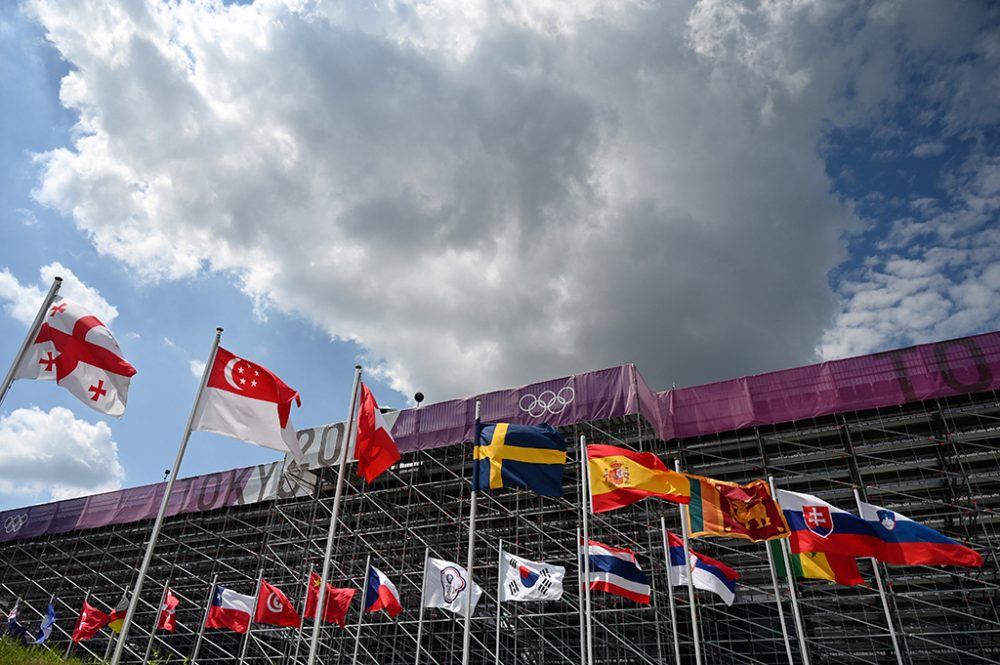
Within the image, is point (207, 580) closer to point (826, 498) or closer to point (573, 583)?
point (573, 583)

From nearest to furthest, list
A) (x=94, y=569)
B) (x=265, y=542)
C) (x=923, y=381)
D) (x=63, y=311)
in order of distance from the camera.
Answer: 1. (x=63, y=311)
2. (x=923, y=381)
3. (x=265, y=542)
4. (x=94, y=569)

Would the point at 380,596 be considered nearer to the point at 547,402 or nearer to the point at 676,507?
the point at 547,402

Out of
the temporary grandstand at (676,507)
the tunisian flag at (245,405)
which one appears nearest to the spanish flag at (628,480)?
the tunisian flag at (245,405)

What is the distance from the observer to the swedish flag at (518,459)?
1070cm

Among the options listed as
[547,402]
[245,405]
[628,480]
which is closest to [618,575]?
[628,480]

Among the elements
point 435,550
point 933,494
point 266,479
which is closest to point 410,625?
point 435,550

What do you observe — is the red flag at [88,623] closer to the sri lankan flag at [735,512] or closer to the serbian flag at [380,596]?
the serbian flag at [380,596]

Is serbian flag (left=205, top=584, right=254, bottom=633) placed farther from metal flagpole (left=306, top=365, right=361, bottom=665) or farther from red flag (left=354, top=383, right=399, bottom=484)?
red flag (left=354, top=383, right=399, bottom=484)

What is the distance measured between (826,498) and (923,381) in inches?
175

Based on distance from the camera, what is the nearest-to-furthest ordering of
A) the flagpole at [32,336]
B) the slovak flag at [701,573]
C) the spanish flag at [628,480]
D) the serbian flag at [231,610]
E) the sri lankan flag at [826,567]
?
the flagpole at [32,336]
the spanish flag at [628,480]
the sri lankan flag at [826,567]
the slovak flag at [701,573]
the serbian flag at [231,610]

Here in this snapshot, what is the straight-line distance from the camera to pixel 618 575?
13.0 metres

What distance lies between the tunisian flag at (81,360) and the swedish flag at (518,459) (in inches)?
211

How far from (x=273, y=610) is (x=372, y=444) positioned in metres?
11.8

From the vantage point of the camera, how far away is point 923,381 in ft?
61.6
